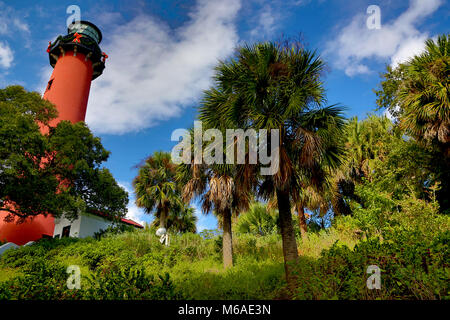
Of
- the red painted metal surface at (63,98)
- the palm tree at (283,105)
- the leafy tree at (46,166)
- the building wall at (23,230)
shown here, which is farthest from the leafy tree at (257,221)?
the building wall at (23,230)

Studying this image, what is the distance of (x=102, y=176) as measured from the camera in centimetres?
1638

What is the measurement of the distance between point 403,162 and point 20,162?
18674 millimetres

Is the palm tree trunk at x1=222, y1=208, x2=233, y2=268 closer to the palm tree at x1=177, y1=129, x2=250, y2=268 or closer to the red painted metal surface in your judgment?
the palm tree at x1=177, y1=129, x2=250, y2=268

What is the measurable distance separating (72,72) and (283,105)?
67.9 feet

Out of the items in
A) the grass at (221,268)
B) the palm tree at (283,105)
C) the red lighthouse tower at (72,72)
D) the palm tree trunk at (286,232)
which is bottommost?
the grass at (221,268)

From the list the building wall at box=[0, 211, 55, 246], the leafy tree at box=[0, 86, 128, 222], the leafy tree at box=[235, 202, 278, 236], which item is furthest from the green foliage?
the building wall at box=[0, 211, 55, 246]

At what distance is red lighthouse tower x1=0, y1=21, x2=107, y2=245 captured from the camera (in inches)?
778

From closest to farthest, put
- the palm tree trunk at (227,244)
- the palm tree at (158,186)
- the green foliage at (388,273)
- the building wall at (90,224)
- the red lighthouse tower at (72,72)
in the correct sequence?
the green foliage at (388,273) → the palm tree trunk at (227,244) → the palm tree at (158,186) → the red lighthouse tower at (72,72) → the building wall at (90,224)

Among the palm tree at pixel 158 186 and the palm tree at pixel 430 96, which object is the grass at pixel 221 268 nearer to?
the palm tree at pixel 158 186

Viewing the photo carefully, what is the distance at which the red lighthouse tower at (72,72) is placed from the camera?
19.8 m

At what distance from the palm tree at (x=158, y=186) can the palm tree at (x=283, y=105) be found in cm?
1162
